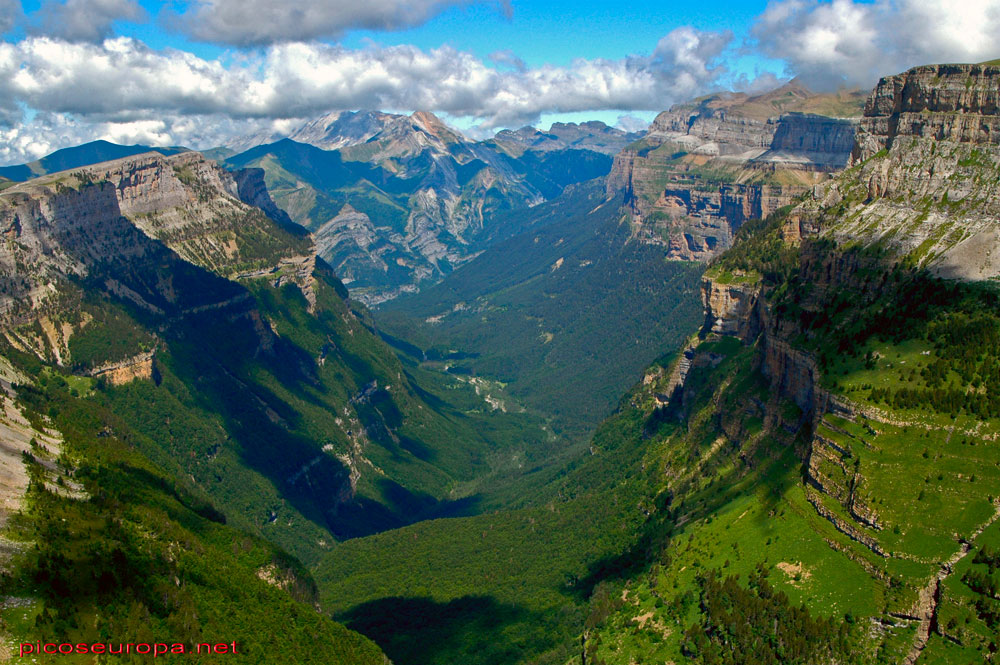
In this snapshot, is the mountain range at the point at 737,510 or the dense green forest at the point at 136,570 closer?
the dense green forest at the point at 136,570

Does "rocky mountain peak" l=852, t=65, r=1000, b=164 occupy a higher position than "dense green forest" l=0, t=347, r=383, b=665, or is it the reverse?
"rocky mountain peak" l=852, t=65, r=1000, b=164

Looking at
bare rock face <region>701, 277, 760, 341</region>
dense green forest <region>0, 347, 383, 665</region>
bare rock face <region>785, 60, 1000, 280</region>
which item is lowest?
dense green forest <region>0, 347, 383, 665</region>

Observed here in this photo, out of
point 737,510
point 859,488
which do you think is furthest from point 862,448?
point 737,510

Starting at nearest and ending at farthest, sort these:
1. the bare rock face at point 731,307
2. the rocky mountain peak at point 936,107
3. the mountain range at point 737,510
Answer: the mountain range at point 737,510, the rocky mountain peak at point 936,107, the bare rock face at point 731,307

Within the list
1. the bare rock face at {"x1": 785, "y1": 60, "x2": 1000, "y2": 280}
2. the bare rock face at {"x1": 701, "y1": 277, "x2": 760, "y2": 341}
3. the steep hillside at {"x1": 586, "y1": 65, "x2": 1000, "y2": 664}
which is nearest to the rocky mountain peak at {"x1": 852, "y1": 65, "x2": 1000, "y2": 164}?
the bare rock face at {"x1": 785, "y1": 60, "x2": 1000, "y2": 280}

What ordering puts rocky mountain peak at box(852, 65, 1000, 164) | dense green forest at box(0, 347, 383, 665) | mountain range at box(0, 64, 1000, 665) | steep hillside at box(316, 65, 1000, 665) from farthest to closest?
1. rocky mountain peak at box(852, 65, 1000, 164)
2. steep hillside at box(316, 65, 1000, 665)
3. mountain range at box(0, 64, 1000, 665)
4. dense green forest at box(0, 347, 383, 665)

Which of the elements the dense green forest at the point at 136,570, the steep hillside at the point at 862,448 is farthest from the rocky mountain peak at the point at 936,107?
the dense green forest at the point at 136,570

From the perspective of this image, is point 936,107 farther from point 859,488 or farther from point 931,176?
point 859,488

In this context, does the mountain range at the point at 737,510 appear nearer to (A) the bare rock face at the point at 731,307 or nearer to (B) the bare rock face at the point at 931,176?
(B) the bare rock face at the point at 931,176

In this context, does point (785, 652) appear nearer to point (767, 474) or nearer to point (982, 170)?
point (767, 474)

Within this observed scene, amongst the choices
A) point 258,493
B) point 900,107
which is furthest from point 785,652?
point 258,493

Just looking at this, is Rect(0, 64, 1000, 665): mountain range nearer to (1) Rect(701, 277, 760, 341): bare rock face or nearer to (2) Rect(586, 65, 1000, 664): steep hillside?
(2) Rect(586, 65, 1000, 664): steep hillside

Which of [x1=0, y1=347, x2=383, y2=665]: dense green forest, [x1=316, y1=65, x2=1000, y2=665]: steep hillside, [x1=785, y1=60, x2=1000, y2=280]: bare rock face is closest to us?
[x1=0, y1=347, x2=383, y2=665]: dense green forest
